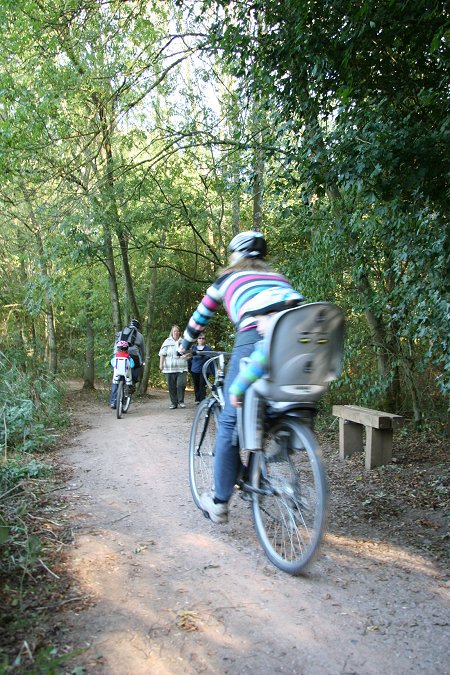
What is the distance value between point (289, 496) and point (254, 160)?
5969 millimetres

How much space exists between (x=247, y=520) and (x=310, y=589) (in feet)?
3.71

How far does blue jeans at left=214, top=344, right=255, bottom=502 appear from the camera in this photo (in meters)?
3.38

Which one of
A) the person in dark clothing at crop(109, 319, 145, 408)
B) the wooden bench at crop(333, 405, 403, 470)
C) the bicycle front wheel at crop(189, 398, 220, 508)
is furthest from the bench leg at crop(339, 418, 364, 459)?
the person in dark clothing at crop(109, 319, 145, 408)

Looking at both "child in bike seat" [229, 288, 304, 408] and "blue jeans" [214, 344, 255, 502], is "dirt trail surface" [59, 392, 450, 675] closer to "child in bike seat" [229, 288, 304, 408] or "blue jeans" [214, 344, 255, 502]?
"blue jeans" [214, 344, 255, 502]

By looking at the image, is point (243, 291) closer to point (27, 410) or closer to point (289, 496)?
point (289, 496)

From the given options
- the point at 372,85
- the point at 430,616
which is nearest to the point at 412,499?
the point at 430,616

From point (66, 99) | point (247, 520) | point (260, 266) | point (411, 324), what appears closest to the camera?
point (260, 266)

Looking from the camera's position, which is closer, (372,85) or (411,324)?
(372,85)

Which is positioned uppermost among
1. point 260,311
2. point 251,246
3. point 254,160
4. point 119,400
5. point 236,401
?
point 254,160

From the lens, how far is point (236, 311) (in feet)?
11.1

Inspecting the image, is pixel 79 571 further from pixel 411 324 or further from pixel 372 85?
pixel 372 85

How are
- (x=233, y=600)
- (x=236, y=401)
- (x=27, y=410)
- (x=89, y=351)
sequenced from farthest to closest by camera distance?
1. (x=89, y=351)
2. (x=27, y=410)
3. (x=236, y=401)
4. (x=233, y=600)

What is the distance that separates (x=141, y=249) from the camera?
13.5m

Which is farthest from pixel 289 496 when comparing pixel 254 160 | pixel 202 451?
pixel 254 160
